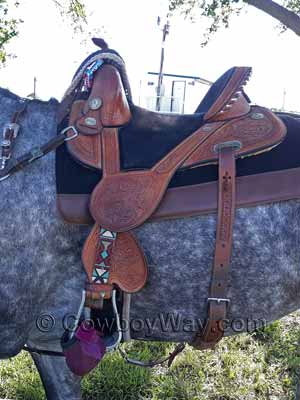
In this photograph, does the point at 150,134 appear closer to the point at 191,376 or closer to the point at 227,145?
the point at 227,145

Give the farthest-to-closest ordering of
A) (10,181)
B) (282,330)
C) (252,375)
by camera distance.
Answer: (282,330)
(252,375)
(10,181)

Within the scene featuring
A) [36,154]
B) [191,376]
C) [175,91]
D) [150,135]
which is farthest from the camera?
[175,91]

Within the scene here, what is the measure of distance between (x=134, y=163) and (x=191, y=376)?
1992 millimetres

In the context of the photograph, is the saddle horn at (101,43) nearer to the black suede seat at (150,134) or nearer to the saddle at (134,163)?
the saddle at (134,163)

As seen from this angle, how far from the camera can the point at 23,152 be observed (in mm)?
1778

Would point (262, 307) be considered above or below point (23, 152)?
below

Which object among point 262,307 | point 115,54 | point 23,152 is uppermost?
point 115,54

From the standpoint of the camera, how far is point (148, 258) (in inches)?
69.4

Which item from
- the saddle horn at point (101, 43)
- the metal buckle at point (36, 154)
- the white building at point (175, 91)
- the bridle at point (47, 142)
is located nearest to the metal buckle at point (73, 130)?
the bridle at point (47, 142)

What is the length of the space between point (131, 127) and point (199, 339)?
3.12ft

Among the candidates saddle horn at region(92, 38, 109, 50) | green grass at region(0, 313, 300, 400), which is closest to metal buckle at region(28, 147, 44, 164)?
saddle horn at region(92, 38, 109, 50)

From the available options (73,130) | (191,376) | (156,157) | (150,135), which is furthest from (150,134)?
(191,376)

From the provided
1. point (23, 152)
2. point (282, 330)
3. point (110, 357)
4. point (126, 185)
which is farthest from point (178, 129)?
point (282, 330)

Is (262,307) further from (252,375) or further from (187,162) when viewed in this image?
(252,375)
